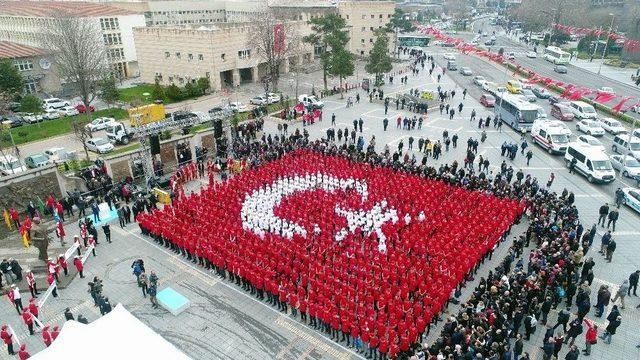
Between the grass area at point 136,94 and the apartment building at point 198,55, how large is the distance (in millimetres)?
2058

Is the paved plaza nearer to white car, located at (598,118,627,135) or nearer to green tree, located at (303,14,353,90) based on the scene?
white car, located at (598,118,627,135)

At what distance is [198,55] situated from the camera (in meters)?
50.6

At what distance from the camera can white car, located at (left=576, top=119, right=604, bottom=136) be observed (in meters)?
34.2

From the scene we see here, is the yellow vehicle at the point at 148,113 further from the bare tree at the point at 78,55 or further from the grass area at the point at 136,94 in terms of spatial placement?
the grass area at the point at 136,94

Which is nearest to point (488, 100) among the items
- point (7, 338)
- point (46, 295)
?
point (46, 295)

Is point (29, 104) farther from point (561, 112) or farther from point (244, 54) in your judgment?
point (561, 112)

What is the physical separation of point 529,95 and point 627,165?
20.5 meters

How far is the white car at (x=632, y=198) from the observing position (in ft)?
72.2

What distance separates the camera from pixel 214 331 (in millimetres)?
14484

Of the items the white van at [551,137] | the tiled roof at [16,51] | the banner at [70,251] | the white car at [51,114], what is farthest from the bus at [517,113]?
the tiled roof at [16,51]

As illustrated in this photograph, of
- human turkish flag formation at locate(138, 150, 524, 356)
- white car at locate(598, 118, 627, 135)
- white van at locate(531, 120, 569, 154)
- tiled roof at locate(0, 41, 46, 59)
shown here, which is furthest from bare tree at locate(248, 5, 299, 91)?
white car at locate(598, 118, 627, 135)

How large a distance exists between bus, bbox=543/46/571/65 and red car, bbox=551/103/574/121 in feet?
94.5

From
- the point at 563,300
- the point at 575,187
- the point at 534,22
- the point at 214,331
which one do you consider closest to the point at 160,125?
the point at 214,331

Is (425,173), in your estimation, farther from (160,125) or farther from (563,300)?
(160,125)
